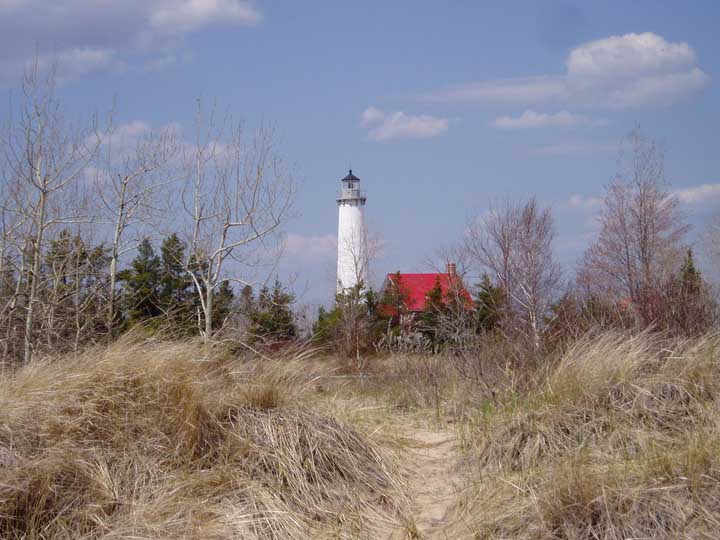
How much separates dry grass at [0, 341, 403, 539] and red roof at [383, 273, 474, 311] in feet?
56.7

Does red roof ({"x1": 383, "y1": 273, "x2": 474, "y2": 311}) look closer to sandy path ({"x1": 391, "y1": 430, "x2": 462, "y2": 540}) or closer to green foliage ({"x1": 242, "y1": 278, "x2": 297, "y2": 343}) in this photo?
green foliage ({"x1": 242, "y1": 278, "x2": 297, "y2": 343})

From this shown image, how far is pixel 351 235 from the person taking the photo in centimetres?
3181

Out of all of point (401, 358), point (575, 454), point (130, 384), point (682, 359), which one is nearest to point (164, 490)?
point (130, 384)

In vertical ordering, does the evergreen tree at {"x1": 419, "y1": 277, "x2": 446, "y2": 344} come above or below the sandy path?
above

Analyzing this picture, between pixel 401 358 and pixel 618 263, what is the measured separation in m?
17.4

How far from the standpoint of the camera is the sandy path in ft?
14.6

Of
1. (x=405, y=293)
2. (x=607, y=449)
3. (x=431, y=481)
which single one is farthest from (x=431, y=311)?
(x=607, y=449)

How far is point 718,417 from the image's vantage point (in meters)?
4.71

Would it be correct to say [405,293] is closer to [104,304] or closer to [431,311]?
[431,311]

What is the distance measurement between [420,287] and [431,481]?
26.6 metres

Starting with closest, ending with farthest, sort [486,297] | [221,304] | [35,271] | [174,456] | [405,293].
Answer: [174,456] < [35,271] < [221,304] < [486,297] < [405,293]

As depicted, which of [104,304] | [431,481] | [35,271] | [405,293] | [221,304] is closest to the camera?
[431,481]

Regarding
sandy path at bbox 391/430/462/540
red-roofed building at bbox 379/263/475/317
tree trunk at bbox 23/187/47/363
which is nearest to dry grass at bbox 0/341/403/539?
sandy path at bbox 391/430/462/540

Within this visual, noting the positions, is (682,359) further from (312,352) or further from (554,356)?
(312,352)
